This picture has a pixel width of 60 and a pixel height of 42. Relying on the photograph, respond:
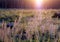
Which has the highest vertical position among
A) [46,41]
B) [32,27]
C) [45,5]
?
[32,27]

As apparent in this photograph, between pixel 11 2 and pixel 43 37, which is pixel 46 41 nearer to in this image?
pixel 43 37

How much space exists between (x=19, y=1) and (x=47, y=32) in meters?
11.4

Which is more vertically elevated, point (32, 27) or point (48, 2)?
point (32, 27)

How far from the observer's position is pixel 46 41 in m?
3.46

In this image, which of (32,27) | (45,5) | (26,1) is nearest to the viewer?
(32,27)

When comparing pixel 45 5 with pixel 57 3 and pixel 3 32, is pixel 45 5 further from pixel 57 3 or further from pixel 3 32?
pixel 3 32

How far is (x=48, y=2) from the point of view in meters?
14.1

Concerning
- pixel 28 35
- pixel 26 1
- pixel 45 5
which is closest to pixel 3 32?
pixel 28 35

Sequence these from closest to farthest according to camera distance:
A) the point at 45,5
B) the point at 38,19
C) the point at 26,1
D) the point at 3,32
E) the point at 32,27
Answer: the point at 3,32, the point at 32,27, the point at 38,19, the point at 45,5, the point at 26,1

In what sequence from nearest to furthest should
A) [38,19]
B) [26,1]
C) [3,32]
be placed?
[3,32]
[38,19]
[26,1]

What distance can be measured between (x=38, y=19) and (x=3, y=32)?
85 cm

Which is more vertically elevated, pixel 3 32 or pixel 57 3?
pixel 3 32

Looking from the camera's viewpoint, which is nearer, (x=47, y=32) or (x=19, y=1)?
(x=47, y=32)

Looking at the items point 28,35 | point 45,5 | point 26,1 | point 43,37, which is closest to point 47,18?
point 43,37
